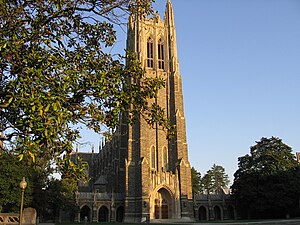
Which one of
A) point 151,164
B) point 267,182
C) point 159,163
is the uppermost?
point 159,163

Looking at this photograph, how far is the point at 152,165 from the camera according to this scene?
50.9m

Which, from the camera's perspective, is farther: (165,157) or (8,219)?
(165,157)

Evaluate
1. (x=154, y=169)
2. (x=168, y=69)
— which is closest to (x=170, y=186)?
(x=154, y=169)

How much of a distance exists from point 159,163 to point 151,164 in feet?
4.36

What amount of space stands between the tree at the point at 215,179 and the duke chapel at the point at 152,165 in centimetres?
2946

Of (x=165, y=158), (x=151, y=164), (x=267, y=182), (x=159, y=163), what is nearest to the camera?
(x=267, y=182)

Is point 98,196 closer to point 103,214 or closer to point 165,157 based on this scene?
point 103,214

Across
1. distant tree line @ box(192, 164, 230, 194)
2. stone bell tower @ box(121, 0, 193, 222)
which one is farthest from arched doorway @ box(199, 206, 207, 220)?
distant tree line @ box(192, 164, 230, 194)

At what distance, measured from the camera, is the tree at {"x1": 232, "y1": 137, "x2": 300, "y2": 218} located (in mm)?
47812

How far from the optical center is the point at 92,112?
8.72 metres

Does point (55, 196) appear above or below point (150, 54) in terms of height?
below

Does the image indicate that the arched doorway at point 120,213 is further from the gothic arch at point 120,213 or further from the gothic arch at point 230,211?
the gothic arch at point 230,211

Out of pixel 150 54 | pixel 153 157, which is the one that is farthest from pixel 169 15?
pixel 153 157

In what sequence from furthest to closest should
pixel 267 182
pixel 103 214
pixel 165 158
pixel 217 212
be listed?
pixel 217 212 → pixel 103 214 → pixel 165 158 → pixel 267 182
